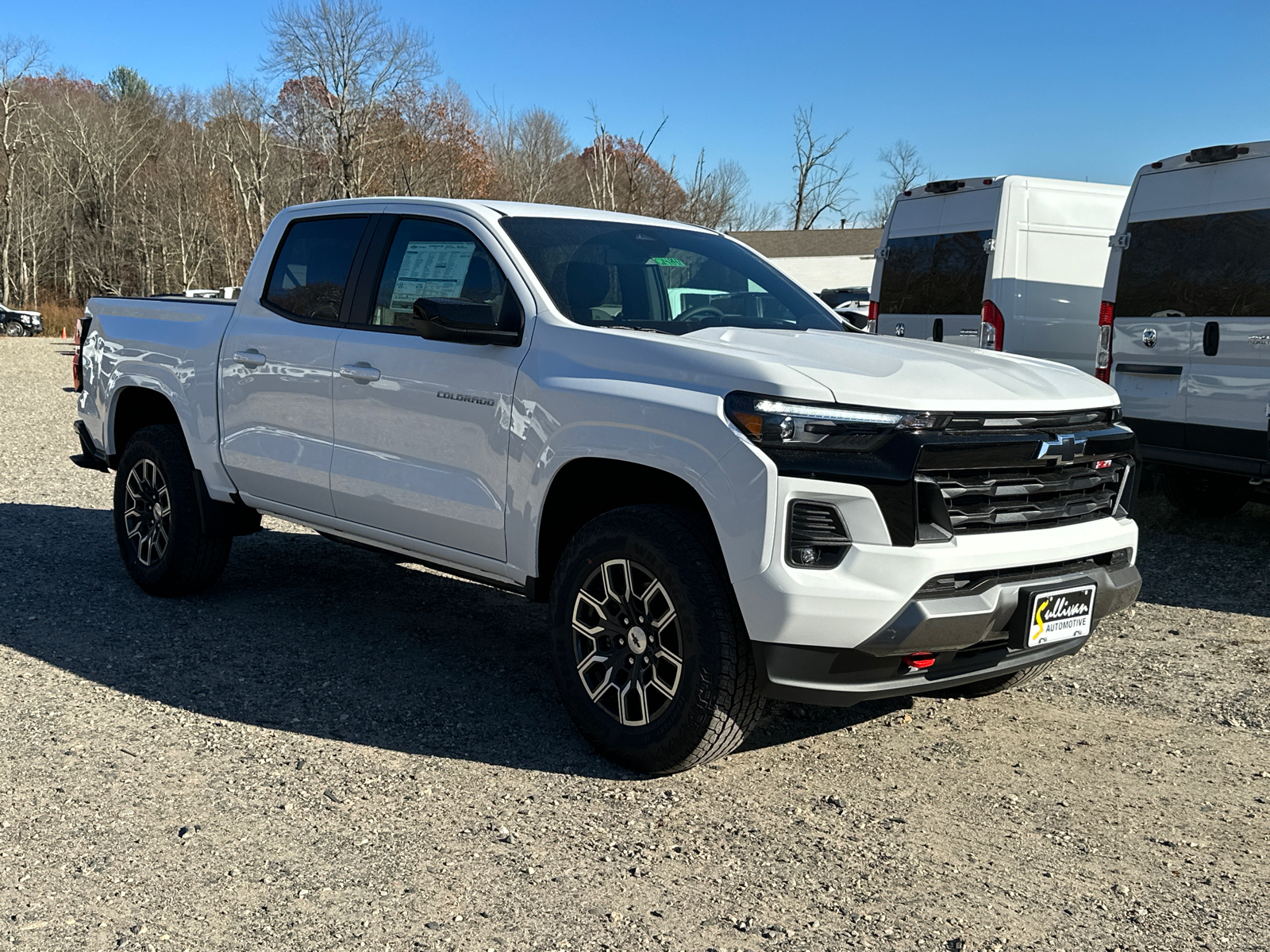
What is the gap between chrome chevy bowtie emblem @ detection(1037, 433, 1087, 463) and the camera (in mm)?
3854

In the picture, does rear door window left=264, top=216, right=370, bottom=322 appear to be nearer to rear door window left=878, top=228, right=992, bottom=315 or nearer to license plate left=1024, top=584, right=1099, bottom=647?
license plate left=1024, top=584, right=1099, bottom=647

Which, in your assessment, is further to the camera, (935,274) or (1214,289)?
(935,274)

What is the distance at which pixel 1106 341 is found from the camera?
8.15 meters

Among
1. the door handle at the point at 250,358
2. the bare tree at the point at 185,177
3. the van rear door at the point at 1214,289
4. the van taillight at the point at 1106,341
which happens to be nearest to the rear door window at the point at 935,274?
the van taillight at the point at 1106,341

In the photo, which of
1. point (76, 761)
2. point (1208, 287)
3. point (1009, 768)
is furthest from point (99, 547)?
point (1208, 287)

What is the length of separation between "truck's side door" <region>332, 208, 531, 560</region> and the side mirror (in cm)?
5

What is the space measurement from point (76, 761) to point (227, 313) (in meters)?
2.55

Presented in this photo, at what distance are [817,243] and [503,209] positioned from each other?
56.6 m

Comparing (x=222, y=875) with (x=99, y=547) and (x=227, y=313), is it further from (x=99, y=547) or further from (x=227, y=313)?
(x=99, y=547)

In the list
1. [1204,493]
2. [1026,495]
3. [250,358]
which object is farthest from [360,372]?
[1204,493]

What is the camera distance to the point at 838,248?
5794cm

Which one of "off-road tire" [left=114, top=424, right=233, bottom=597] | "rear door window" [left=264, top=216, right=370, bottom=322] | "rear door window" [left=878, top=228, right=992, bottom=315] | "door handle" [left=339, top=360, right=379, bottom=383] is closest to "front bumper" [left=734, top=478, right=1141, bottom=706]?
"door handle" [left=339, top=360, right=379, bottom=383]

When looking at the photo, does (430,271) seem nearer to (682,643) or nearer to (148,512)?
(682,643)

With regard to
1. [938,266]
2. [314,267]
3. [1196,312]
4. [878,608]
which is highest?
[938,266]
